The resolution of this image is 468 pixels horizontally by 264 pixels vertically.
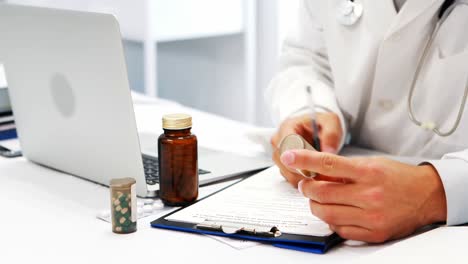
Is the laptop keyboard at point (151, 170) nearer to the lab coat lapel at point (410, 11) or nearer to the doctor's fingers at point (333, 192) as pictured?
the doctor's fingers at point (333, 192)

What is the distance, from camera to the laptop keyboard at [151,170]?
1.02 m

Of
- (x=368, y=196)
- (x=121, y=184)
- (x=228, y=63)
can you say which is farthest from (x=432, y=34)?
(x=228, y=63)

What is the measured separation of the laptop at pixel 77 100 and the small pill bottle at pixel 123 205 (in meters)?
0.10

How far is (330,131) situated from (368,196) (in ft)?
1.25

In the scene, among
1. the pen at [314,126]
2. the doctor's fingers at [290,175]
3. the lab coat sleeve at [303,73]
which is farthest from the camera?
the lab coat sleeve at [303,73]

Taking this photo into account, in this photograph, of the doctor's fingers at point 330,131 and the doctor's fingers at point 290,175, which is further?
the doctor's fingers at point 330,131

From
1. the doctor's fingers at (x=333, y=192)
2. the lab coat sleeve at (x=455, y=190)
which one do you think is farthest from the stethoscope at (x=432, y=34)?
the doctor's fingers at (x=333, y=192)

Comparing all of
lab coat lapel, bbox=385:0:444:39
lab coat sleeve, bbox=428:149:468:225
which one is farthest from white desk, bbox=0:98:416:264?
lab coat lapel, bbox=385:0:444:39

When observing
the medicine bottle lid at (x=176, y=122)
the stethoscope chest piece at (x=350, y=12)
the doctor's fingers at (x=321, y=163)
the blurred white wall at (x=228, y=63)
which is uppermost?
the stethoscope chest piece at (x=350, y=12)

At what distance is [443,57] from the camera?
3.57 feet

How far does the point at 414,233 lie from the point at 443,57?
0.37 m

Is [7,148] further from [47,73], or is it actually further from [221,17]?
[221,17]

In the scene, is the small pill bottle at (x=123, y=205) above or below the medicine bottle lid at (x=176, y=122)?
below

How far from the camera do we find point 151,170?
3.54ft
